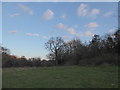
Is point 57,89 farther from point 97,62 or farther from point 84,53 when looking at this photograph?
point 84,53

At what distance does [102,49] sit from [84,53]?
5.13 meters

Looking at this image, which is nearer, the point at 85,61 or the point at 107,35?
the point at 85,61

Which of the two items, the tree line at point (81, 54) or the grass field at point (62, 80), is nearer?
the grass field at point (62, 80)

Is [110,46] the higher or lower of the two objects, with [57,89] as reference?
higher

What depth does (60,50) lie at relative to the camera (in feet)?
229

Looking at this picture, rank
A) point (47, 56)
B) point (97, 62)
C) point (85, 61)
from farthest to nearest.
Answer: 1. point (47, 56)
2. point (85, 61)
3. point (97, 62)

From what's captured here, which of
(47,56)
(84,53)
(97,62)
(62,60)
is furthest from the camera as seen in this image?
(47,56)

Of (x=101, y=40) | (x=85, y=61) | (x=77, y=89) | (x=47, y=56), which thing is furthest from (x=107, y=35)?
(x=77, y=89)

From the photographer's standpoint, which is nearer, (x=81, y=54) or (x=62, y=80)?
(x=62, y=80)

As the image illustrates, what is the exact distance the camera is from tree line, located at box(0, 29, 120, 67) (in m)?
44.8

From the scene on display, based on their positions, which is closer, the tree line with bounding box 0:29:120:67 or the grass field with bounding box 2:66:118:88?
the grass field with bounding box 2:66:118:88

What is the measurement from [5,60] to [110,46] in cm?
2804

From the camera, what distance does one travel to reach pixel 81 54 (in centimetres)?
5566

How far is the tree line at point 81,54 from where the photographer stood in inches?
1763
